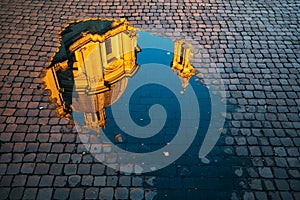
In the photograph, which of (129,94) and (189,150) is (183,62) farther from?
(189,150)

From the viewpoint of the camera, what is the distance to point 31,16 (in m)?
9.84

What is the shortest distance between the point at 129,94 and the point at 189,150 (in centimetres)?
219

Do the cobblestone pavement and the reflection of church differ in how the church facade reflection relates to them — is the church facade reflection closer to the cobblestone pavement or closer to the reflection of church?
the reflection of church

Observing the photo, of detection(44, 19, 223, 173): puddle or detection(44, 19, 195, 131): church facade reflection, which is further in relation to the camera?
detection(44, 19, 195, 131): church facade reflection

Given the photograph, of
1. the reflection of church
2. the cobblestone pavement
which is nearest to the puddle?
the reflection of church

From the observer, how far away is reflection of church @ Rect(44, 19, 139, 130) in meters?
7.09

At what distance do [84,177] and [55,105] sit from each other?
220cm

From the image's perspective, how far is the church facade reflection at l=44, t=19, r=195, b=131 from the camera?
7.09 m

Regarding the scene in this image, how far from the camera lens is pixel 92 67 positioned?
813 cm

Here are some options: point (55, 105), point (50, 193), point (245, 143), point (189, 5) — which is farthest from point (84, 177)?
point (189, 5)

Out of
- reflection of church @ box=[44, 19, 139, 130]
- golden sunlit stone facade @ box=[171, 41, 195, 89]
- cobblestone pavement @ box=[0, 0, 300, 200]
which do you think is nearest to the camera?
cobblestone pavement @ box=[0, 0, 300, 200]

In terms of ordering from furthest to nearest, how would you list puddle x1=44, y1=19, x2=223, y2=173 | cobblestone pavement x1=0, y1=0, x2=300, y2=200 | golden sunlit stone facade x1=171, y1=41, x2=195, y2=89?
golden sunlit stone facade x1=171, y1=41, x2=195, y2=89 < puddle x1=44, y1=19, x2=223, y2=173 < cobblestone pavement x1=0, y1=0, x2=300, y2=200

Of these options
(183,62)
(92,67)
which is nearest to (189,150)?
(183,62)

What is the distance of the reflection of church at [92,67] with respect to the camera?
7.09 m
